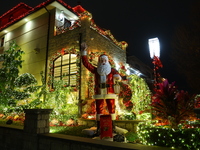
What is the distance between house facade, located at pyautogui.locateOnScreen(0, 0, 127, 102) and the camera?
31.5 ft

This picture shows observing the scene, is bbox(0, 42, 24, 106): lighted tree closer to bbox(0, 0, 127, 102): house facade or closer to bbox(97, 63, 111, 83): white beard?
bbox(0, 0, 127, 102): house facade

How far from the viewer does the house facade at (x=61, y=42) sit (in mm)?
9594

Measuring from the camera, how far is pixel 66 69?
10797mm

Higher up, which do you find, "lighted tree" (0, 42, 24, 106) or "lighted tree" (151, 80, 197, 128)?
"lighted tree" (0, 42, 24, 106)

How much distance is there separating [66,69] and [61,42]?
179 cm

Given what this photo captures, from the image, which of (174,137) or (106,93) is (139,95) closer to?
(106,93)

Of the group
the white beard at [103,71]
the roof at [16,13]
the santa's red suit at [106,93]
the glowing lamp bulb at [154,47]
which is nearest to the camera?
the santa's red suit at [106,93]

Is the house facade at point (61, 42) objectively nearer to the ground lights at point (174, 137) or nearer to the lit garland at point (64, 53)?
the lit garland at point (64, 53)

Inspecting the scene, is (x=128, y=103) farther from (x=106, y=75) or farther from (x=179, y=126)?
(x=179, y=126)

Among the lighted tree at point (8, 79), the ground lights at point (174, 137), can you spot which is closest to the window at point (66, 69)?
the lighted tree at point (8, 79)

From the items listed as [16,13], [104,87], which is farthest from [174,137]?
[16,13]

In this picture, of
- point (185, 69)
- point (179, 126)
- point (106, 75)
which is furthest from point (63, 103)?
point (185, 69)

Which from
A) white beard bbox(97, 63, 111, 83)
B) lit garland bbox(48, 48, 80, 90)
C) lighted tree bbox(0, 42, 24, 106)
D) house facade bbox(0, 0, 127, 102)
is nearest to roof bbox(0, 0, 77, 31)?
house facade bbox(0, 0, 127, 102)

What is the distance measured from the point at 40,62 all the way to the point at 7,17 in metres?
9.40
